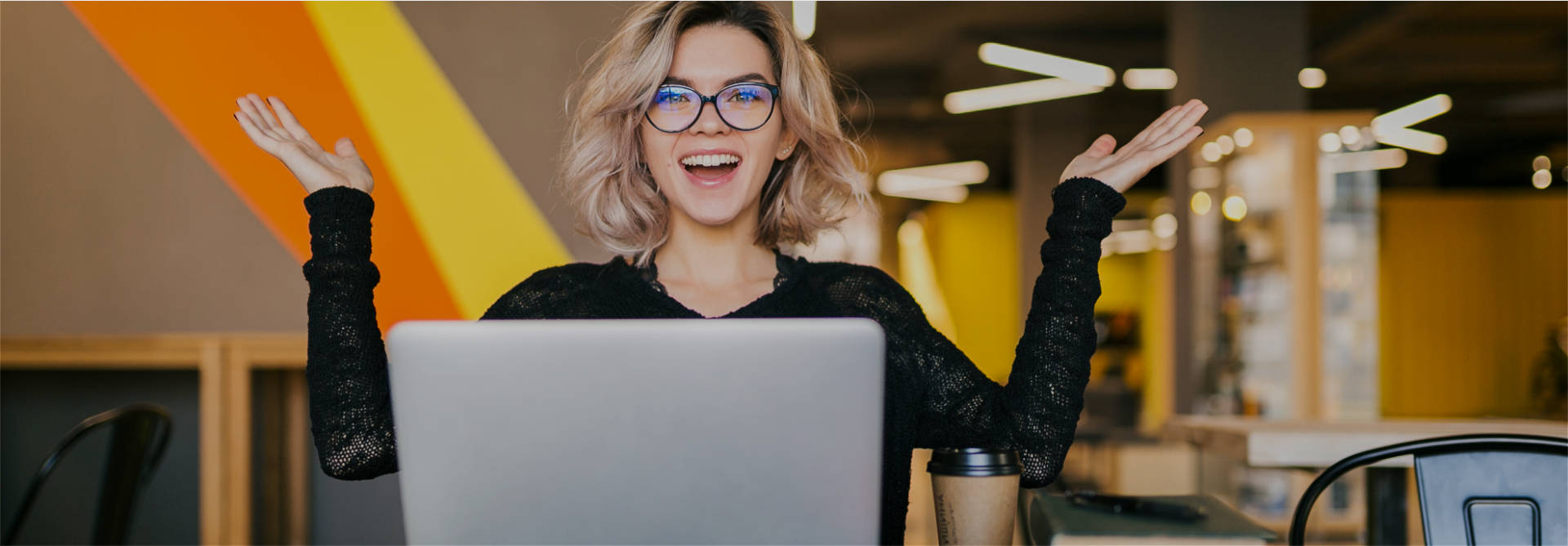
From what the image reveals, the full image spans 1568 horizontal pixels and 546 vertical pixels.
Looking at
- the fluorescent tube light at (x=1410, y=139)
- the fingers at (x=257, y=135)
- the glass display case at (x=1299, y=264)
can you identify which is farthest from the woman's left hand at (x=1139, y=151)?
the fluorescent tube light at (x=1410, y=139)

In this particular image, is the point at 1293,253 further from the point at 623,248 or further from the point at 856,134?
the point at 623,248

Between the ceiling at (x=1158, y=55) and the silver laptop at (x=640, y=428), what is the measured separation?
13.3 ft

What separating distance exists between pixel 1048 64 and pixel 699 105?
5.05 meters

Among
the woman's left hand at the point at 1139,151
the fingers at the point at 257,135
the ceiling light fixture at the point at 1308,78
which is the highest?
the ceiling light fixture at the point at 1308,78

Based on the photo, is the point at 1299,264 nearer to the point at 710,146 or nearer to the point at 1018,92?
the point at 1018,92

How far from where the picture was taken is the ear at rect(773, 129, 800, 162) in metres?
1.76

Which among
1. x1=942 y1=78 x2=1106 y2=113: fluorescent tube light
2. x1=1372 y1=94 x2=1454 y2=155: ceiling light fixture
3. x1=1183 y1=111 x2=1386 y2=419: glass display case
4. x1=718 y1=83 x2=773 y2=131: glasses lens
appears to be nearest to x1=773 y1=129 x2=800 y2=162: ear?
x1=718 y1=83 x2=773 y2=131: glasses lens

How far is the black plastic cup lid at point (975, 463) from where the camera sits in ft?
3.92

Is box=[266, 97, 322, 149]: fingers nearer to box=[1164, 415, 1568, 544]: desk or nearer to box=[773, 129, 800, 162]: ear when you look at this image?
box=[773, 129, 800, 162]: ear

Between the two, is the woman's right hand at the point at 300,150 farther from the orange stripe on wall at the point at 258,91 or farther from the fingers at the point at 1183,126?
the orange stripe on wall at the point at 258,91

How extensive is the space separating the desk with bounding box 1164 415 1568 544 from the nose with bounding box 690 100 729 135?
1446 millimetres

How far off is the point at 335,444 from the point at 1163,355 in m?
6.45

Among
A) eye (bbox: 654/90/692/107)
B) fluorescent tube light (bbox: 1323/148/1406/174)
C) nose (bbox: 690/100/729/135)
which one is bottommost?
nose (bbox: 690/100/729/135)

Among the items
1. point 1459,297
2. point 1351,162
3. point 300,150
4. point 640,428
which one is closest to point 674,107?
point 300,150
